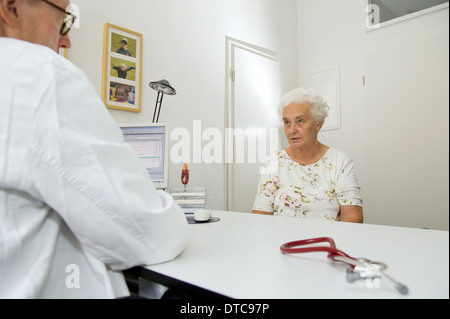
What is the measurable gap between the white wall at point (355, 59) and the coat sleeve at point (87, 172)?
32cm

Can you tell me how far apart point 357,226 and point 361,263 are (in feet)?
1.47

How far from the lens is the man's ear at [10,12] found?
46cm

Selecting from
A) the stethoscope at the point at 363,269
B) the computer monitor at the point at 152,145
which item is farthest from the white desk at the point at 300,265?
the computer monitor at the point at 152,145

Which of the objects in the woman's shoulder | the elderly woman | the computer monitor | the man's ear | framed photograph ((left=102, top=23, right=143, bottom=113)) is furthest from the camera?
framed photograph ((left=102, top=23, right=143, bottom=113))

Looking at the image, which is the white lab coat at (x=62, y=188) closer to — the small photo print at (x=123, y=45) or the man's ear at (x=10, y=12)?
the man's ear at (x=10, y=12)

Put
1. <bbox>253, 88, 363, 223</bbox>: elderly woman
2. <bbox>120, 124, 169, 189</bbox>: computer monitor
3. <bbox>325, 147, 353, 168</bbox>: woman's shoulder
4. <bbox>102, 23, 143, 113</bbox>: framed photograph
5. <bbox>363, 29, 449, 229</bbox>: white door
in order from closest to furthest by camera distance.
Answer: <bbox>363, 29, 449, 229</bbox>: white door → <bbox>325, 147, 353, 168</bbox>: woman's shoulder → <bbox>253, 88, 363, 223</bbox>: elderly woman → <bbox>120, 124, 169, 189</bbox>: computer monitor → <bbox>102, 23, 143, 113</bbox>: framed photograph

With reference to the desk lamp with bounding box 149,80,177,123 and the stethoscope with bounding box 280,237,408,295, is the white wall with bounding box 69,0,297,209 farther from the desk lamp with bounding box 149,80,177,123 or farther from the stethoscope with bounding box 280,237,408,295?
the stethoscope with bounding box 280,237,408,295

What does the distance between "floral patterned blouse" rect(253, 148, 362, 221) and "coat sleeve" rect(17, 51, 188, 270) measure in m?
0.57

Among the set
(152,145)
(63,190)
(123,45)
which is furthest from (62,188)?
(123,45)

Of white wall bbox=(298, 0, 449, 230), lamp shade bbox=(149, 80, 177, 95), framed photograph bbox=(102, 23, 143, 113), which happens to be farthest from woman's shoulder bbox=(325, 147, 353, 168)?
framed photograph bbox=(102, 23, 143, 113)

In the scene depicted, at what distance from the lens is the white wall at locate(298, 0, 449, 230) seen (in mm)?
228

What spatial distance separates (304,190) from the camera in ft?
3.48

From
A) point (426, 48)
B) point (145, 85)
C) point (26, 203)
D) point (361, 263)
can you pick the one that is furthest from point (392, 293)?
point (145, 85)

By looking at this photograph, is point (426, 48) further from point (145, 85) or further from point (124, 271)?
point (145, 85)
